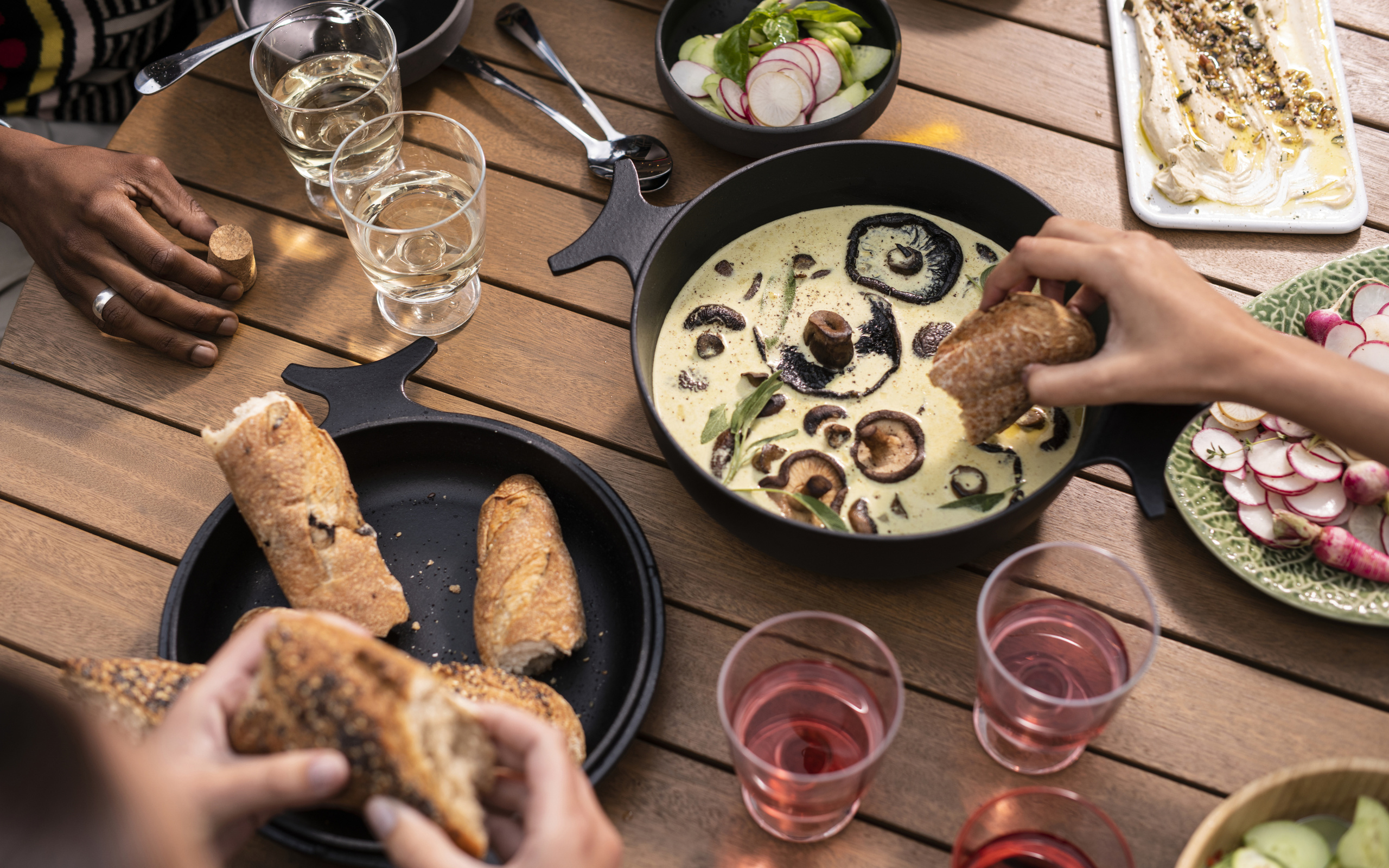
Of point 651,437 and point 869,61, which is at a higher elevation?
point 869,61

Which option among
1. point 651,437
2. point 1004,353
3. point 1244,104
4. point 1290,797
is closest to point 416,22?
point 651,437

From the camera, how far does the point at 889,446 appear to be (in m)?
1.72

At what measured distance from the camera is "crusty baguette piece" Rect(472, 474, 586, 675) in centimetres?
151

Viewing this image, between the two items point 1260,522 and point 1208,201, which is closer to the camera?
point 1260,522

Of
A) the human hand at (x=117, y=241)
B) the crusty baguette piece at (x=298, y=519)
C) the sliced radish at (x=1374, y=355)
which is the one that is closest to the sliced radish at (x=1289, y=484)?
the sliced radish at (x=1374, y=355)

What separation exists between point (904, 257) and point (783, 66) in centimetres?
51

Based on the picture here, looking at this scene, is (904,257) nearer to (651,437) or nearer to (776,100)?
(776,100)

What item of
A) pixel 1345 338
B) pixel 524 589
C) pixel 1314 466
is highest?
pixel 1345 338

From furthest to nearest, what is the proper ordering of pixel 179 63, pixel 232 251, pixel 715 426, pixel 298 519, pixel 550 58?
1. pixel 550 58
2. pixel 179 63
3. pixel 232 251
4. pixel 715 426
5. pixel 298 519

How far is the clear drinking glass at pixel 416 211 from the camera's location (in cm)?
188

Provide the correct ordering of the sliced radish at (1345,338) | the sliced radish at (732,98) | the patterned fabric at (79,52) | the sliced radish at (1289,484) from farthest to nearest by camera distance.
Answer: the patterned fabric at (79,52)
the sliced radish at (732,98)
the sliced radish at (1345,338)
the sliced radish at (1289,484)

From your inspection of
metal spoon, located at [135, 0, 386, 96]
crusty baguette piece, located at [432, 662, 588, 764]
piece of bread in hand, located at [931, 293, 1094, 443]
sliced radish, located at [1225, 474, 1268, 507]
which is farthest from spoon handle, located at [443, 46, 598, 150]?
sliced radish, located at [1225, 474, 1268, 507]

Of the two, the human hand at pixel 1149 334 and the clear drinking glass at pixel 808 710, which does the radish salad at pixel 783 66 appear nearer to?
the human hand at pixel 1149 334

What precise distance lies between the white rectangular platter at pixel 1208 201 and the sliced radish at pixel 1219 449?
568mm
